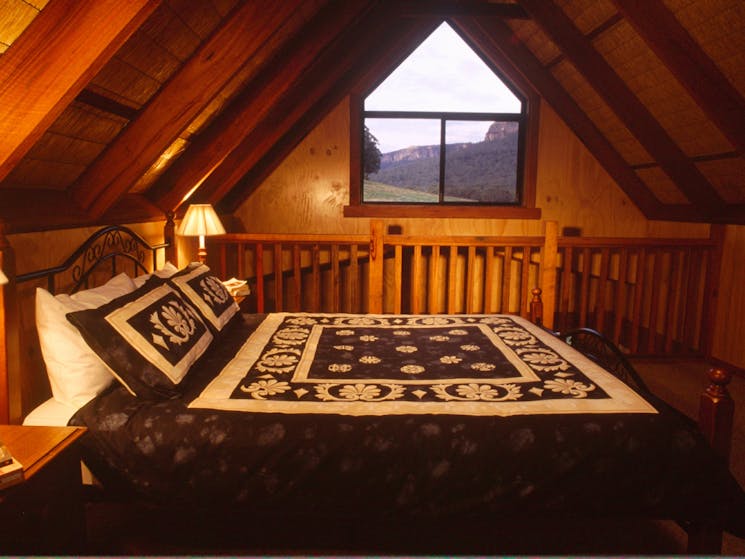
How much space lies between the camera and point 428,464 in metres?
1.56

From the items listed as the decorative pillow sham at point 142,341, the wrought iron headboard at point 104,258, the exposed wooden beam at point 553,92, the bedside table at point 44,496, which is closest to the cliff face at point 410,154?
the exposed wooden beam at point 553,92

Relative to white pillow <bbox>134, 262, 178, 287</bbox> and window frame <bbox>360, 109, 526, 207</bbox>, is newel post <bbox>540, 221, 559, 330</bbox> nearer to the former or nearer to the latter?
window frame <bbox>360, 109, 526, 207</bbox>

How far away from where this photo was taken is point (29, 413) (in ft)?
6.02

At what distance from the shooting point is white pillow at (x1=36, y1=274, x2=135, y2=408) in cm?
172

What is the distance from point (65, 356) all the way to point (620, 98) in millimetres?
3898

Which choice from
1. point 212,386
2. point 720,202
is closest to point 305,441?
point 212,386

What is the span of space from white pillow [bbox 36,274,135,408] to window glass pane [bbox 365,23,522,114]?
3760mm

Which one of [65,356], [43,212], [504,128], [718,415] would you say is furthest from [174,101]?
[504,128]

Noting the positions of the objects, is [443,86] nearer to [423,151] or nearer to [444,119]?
[444,119]

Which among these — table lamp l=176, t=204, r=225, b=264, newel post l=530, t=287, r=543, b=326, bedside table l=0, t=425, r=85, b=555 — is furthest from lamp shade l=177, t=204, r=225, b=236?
newel post l=530, t=287, r=543, b=326

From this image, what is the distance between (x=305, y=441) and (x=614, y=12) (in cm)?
335

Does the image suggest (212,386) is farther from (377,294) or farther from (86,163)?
(377,294)

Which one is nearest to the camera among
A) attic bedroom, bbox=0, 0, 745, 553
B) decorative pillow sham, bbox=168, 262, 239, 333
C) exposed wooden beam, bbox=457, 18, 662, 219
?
attic bedroom, bbox=0, 0, 745, 553

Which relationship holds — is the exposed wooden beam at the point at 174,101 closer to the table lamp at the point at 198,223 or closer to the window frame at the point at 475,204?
the table lamp at the point at 198,223
